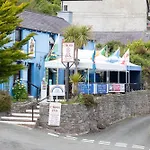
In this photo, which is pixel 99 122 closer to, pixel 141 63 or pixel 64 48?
pixel 64 48

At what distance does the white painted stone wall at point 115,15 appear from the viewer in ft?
218

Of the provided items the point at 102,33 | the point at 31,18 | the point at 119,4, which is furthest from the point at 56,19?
the point at 119,4

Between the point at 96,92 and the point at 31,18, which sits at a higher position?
the point at 31,18

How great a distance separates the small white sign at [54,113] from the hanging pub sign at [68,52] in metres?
3.31

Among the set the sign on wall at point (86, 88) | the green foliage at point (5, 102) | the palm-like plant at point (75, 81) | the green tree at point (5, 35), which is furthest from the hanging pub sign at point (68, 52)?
the green tree at point (5, 35)

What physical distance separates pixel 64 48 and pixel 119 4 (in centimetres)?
3879

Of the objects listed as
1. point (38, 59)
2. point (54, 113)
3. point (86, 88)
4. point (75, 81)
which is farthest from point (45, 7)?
point (54, 113)

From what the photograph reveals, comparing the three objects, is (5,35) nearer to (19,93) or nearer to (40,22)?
(19,93)

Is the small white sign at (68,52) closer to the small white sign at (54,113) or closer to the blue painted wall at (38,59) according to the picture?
the small white sign at (54,113)

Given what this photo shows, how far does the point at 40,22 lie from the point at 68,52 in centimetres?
950

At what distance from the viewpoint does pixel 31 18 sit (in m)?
38.5

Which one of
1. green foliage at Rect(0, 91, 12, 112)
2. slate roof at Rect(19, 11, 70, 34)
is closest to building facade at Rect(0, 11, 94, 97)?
slate roof at Rect(19, 11, 70, 34)

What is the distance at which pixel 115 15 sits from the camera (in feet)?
218

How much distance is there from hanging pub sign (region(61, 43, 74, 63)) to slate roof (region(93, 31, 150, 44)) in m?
30.0
